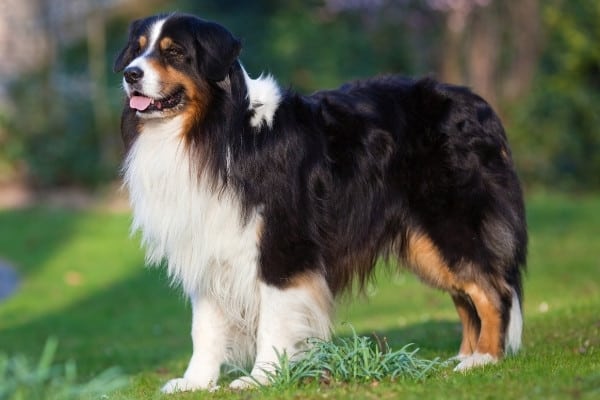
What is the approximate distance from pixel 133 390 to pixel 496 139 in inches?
127

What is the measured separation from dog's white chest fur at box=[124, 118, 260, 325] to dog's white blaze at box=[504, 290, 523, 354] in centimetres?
191

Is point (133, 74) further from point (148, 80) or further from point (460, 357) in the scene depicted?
point (460, 357)

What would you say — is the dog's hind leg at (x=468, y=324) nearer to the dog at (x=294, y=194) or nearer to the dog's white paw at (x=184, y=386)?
the dog at (x=294, y=194)

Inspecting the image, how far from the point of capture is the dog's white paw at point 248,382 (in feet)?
21.6

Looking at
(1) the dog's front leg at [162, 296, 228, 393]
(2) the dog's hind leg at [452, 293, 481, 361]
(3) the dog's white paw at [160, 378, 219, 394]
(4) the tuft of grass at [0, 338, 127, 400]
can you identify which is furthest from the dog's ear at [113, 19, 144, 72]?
(2) the dog's hind leg at [452, 293, 481, 361]

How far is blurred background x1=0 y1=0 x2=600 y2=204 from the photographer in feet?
74.2

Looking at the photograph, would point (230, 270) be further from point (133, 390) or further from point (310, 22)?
point (310, 22)

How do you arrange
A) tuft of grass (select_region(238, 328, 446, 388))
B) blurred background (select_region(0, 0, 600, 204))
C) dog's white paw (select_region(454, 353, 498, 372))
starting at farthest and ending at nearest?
1. blurred background (select_region(0, 0, 600, 204))
2. dog's white paw (select_region(454, 353, 498, 372))
3. tuft of grass (select_region(238, 328, 446, 388))

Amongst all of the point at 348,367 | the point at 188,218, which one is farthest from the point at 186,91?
the point at 348,367

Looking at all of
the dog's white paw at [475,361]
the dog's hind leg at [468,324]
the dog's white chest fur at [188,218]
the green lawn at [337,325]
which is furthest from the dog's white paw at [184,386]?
the dog's hind leg at [468,324]

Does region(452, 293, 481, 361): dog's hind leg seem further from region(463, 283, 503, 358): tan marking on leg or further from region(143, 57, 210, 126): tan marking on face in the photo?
region(143, 57, 210, 126): tan marking on face

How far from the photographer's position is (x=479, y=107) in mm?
7617

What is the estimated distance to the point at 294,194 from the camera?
684 cm

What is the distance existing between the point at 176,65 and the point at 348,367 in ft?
7.29
